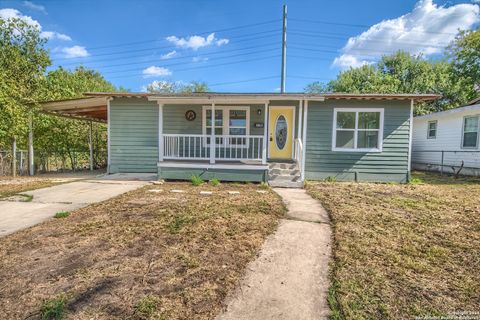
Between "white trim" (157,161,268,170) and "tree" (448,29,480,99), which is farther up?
"tree" (448,29,480,99)

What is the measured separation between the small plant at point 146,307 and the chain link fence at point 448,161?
→ 12.4 metres

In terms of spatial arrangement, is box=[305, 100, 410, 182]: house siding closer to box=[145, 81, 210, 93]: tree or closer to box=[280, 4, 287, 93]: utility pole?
box=[280, 4, 287, 93]: utility pole

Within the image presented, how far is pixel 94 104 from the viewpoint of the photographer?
8.91 metres

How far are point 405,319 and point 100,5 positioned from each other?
14.6 m

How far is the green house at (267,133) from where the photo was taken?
7.65 metres

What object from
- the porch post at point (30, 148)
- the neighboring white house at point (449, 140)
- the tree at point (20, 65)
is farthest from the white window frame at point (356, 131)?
the porch post at point (30, 148)

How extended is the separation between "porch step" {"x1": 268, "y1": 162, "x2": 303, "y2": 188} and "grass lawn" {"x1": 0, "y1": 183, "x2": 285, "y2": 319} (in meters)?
2.84

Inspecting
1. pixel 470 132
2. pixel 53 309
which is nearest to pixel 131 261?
pixel 53 309

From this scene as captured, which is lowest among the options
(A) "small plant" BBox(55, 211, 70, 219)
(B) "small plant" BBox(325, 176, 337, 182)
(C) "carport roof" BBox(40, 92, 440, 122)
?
(A) "small plant" BBox(55, 211, 70, 219)

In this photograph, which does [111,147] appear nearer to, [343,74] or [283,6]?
[283,6]

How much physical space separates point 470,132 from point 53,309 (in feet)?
46.3

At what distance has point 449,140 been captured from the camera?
1148 centimetres

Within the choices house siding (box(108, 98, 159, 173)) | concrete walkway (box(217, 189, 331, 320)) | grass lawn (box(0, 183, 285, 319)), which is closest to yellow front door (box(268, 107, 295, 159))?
house siding (box(108, 98, 159, 173))

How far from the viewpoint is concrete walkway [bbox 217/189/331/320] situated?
1.86 meters
